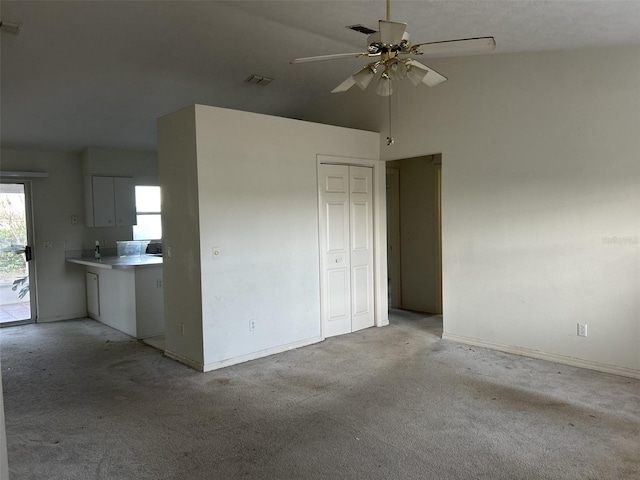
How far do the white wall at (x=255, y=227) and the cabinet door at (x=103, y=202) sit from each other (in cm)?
269

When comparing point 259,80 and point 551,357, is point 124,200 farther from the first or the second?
point 551,357

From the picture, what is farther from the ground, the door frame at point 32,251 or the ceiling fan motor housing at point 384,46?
the ceiling fan motor housing at point 384,46

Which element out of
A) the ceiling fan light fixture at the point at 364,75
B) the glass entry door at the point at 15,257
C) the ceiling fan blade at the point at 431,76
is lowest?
the glass entry door at the point at 15,257

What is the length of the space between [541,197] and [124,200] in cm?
580

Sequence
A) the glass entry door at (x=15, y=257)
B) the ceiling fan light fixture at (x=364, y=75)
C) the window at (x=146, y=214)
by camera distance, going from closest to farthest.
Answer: the ceiling fan light fixture at (x=364, y=75), the glass entry door at (x=15, y=257), the window at (x=146, y=214)

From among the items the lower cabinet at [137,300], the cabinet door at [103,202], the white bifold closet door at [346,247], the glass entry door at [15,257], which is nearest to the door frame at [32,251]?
the glass entry door at [15,257]

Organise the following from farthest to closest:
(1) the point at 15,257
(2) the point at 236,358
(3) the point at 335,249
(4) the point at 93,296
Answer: (4) the point at 93,296 < (1) the point at 15,257 < (3) the point at 335,249 < (2) the point at 236,358

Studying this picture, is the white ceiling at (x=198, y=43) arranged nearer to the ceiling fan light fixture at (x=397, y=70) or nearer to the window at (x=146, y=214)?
the ceiling fan light fixture at (x=397, y=70)

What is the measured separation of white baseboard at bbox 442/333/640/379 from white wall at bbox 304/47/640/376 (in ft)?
0.03

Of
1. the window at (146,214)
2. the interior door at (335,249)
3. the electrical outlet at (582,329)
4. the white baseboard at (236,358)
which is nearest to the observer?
the electrical outlet at (582,329)

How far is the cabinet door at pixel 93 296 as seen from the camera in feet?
20.9

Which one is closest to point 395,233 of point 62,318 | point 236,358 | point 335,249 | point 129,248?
point 335,249

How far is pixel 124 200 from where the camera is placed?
689cm

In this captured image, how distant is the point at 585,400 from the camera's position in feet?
11.0
